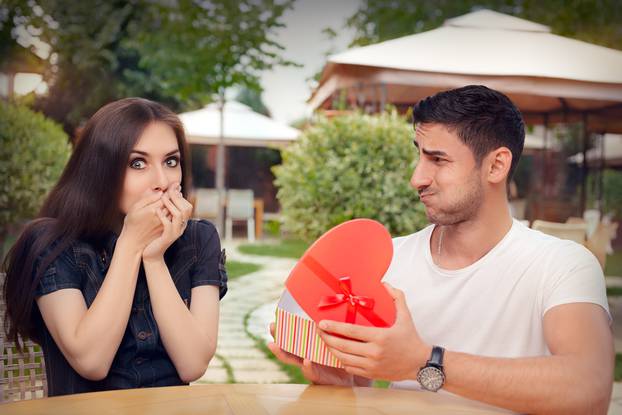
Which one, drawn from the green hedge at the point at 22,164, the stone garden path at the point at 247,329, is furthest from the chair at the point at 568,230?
the green hedge at the point at 22,164

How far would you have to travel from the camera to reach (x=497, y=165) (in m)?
1.51

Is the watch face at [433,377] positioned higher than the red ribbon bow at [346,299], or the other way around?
the red ribbon bow at [346,299]

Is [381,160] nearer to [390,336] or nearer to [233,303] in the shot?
[233,303]

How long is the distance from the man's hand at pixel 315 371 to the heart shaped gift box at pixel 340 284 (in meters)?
0.06

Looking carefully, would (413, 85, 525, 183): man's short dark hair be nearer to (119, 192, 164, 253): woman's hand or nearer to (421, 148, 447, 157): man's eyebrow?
(421, 148, 447, 157): man's eyebrow

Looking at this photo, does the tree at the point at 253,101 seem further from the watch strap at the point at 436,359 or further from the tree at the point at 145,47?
the watch strap at the point at 436,359

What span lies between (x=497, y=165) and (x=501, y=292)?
0.98 ft

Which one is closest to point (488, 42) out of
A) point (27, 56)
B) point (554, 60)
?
point (554, 60)

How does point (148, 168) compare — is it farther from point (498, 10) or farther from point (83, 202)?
point (498, 10)

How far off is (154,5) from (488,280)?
30.9 ft

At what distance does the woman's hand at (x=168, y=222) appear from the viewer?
1.39 m

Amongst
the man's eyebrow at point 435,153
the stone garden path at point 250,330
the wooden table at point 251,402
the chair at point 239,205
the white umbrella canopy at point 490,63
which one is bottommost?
the stone garden path at point 250,330

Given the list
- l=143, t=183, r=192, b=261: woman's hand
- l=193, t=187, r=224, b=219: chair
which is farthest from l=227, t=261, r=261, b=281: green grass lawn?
l=143, t=183, r=192, b=261: woman's hand

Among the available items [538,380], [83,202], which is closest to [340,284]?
[538,380]
